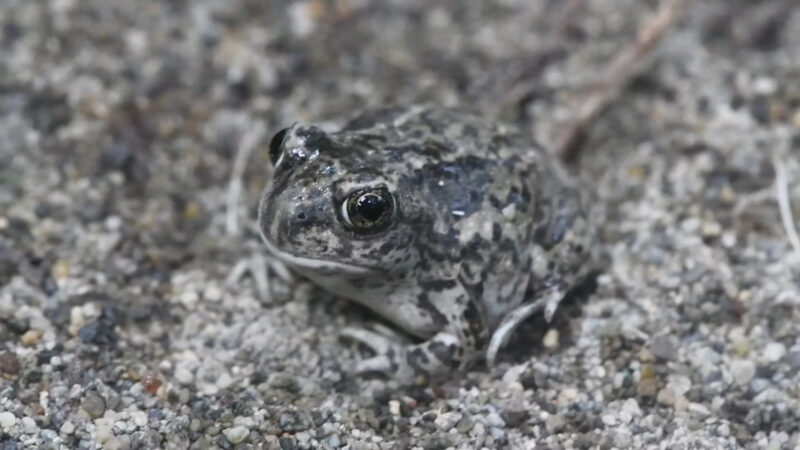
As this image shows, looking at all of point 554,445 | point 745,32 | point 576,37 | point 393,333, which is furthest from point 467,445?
point 745,32

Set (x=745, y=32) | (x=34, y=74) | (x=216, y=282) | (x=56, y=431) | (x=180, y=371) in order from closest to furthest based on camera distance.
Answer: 1. (x=56, y=431)
2. (x=180, y=371)
3. (x=216, y=282)
4. (x=34, y=74)
5. (x=745, y=32)

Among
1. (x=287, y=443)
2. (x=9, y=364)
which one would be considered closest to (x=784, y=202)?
(x=287, y=443)

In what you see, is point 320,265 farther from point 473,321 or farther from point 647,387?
point 647,387

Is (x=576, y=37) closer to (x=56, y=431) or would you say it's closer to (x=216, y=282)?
(x=216, y=282)

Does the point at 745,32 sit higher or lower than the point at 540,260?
higher

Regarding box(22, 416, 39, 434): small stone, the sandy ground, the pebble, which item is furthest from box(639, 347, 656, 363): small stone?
box(22, 416, 39, 434): small stone
